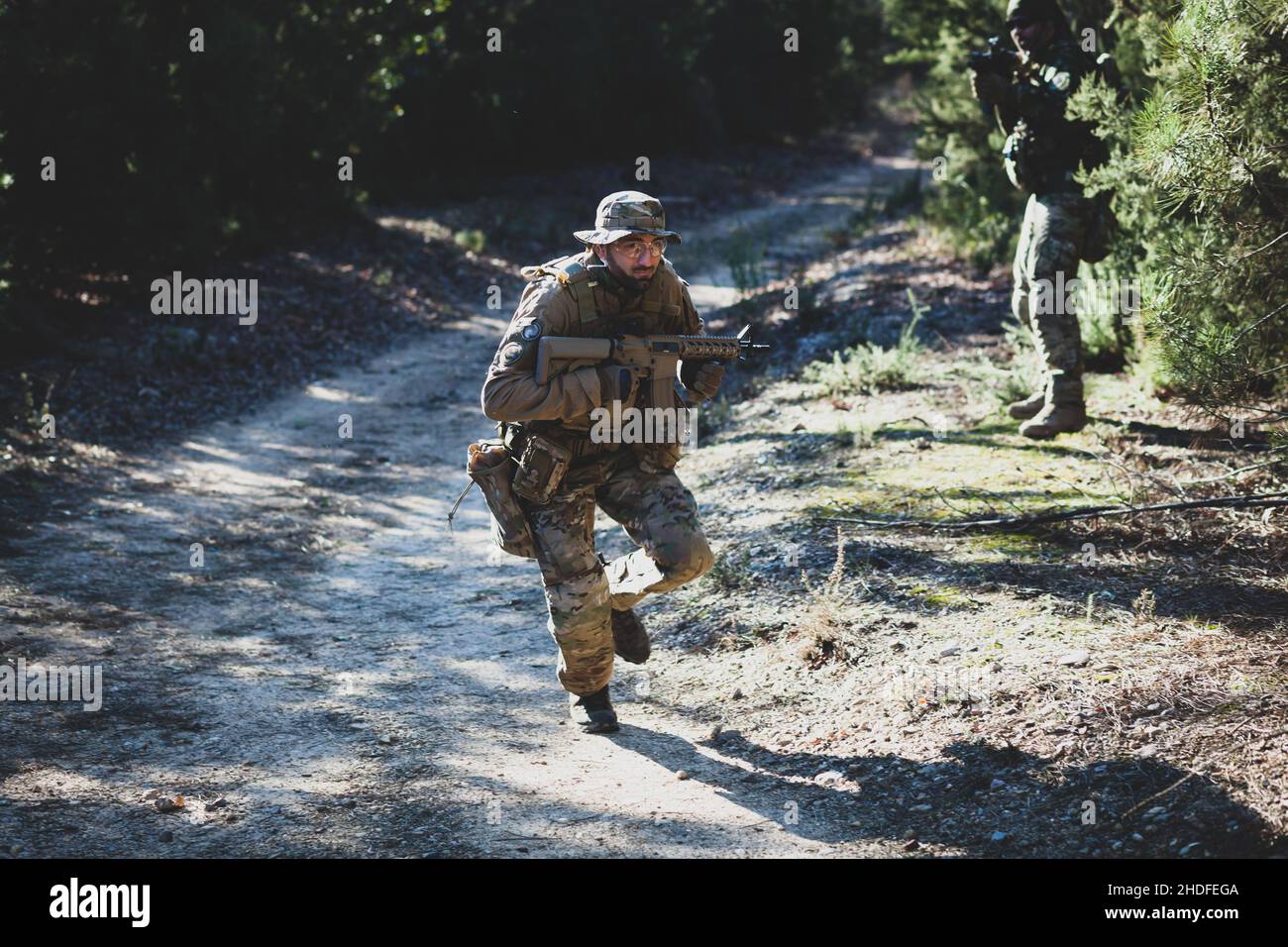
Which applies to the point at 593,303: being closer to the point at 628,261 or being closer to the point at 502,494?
the point at 628,261

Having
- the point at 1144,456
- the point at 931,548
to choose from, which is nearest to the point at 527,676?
the point at 931,548

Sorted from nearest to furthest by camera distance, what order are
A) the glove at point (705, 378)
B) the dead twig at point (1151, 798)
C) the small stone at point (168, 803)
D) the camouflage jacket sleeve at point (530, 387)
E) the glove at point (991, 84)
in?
1. the dead twig at point (1151, 798)
2. the small stone at point (168, 803)
3. the camouflage jacket sleeve at point (530, 387)
4. the glove at point (705, 378)
5. the glove at point (991, 84)

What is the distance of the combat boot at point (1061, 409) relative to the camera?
7.54 meters

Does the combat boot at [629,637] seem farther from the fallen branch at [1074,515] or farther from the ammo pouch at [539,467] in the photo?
the fallen branch at [1074,515]

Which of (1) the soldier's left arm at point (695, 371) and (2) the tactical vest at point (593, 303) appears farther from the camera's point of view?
(1) the soldier's left arm at point (695, 371)

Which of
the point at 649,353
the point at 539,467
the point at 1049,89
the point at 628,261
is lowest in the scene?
the point at 539,467

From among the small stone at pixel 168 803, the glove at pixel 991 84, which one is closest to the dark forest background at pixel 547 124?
the glove at pixel 991 84

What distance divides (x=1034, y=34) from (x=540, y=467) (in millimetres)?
4938

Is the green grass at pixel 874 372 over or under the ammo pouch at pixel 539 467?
over

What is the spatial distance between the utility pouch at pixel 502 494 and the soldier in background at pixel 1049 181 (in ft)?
13.5

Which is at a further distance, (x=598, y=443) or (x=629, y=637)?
(x=629, y=637)

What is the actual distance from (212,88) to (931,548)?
10535mm

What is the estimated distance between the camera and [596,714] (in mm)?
5082

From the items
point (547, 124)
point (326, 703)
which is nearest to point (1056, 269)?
point (326, 703)
